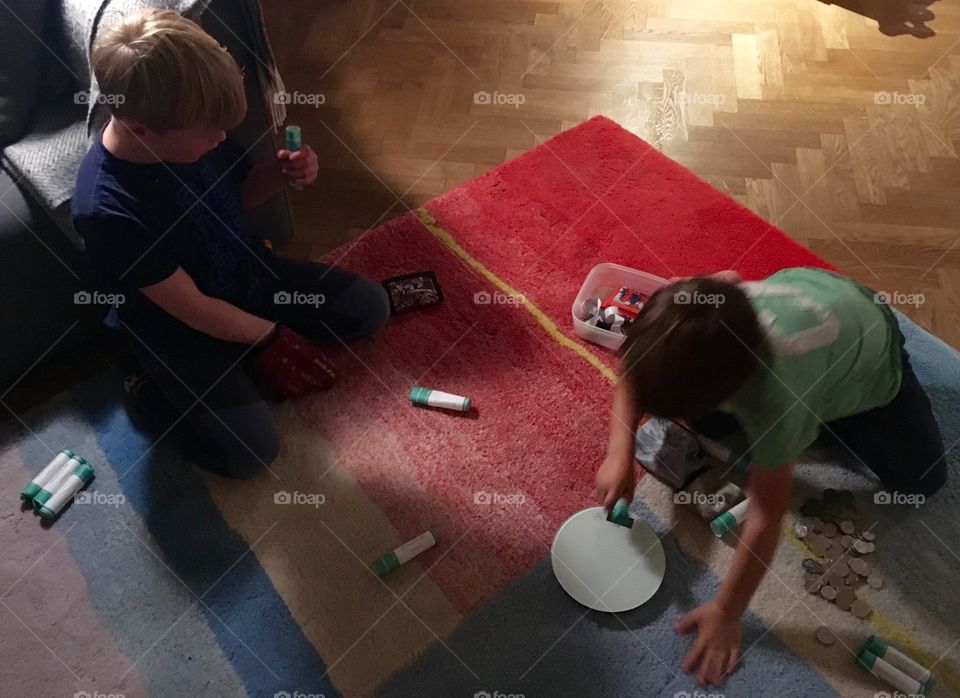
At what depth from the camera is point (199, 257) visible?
3.82 ft

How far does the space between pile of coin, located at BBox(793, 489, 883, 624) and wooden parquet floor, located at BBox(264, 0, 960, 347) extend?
0.53 metres

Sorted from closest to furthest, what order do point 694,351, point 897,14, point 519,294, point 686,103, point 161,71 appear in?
point 694,351, point 161,71, point 519,294, point 686,103, point 897,14

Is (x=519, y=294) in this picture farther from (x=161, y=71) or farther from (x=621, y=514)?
(x=161, y=71)

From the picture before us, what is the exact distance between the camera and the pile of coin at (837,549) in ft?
3.72

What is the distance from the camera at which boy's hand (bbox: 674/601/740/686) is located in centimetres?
104

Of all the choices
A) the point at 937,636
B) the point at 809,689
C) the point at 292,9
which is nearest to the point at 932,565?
the point at 937,636

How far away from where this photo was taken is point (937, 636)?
1102mm

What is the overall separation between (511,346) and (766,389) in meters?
0.62

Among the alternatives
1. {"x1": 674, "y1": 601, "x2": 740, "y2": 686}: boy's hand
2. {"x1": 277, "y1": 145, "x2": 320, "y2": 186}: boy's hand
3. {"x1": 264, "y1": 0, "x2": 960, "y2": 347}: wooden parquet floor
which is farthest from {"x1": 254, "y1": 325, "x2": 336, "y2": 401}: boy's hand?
{"x1": 674, "y1": 601, "x2": 740, "y2": 686}: boy's hand

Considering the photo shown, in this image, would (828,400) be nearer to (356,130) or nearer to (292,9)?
(356,130)

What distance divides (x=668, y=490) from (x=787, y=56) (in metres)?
1.41

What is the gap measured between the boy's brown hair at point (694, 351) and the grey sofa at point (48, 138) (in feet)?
2.88

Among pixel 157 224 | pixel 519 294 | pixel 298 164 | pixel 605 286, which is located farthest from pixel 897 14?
pixel 157 224

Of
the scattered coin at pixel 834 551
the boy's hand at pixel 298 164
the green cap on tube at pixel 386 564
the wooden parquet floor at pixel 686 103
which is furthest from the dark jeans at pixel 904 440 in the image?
the boy's hand at pixel 298 164
